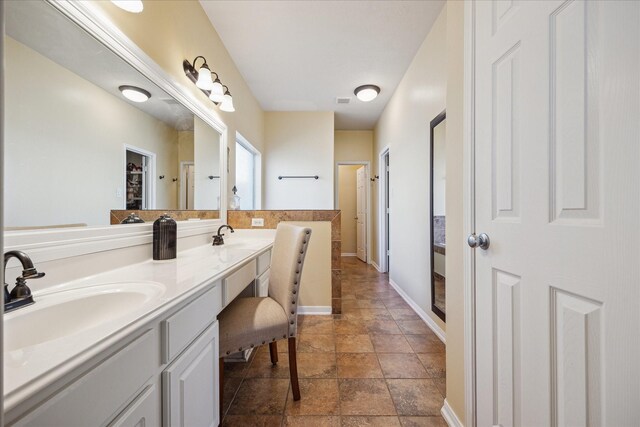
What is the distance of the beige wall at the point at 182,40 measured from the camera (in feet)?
4.17

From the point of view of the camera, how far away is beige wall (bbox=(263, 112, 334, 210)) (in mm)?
4230

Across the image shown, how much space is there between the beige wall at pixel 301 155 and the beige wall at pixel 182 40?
1242 mm

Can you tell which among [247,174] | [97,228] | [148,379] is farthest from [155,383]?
[247,174]

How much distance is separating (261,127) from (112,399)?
3.96 metres

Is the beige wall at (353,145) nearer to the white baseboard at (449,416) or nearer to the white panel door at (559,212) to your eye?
the white panel door at (559,212)

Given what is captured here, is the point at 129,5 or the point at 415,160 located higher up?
the point at 129,5

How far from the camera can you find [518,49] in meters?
0.86

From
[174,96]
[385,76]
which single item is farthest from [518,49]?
[385,76]

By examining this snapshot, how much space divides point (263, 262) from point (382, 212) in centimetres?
291

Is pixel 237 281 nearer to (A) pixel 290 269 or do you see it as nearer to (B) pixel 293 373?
(A) pixel 290 269

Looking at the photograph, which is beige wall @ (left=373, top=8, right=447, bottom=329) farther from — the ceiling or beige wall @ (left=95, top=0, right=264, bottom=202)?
beige wall @ (left=95, top=0, right=264, bottom=202)

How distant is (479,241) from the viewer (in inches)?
40.8

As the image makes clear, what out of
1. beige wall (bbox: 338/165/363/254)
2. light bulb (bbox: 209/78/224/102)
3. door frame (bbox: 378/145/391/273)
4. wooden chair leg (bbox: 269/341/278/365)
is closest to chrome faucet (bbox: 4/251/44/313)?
wooden chair leg (bbox: 269/341/278/365)

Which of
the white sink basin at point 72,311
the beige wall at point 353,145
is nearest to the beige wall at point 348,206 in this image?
the beige wall at point 353,145
